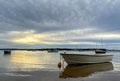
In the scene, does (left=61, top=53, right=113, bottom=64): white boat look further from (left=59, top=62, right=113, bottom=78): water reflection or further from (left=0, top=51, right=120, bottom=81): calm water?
(left=59, top=62, right=113, bottom=78): water reflection

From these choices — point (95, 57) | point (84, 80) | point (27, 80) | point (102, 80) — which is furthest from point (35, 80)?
point (95, 57)

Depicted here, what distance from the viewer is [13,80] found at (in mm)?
20062

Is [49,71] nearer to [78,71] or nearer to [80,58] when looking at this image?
[78,71]

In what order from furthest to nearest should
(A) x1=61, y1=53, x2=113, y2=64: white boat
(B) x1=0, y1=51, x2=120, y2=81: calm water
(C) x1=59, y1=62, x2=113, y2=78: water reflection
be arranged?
(A) x1=61, y1=53, x2=113, y2=64: white boat < (C) x1=59, y1=62, x2=113, y2=78: water reflection < (B) x1=0, y1=51, x2=120, y2=81: calm water

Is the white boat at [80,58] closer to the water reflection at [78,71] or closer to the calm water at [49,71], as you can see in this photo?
the calm water at [49,71]

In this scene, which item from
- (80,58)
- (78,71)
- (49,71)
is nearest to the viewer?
(49,71)

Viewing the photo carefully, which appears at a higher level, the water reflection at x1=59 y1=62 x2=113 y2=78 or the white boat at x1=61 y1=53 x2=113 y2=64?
the white boat at x1=61 y1=53 x2=113 y2=64

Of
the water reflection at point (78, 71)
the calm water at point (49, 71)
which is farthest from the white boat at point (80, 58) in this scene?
the water reflection at point (78, 71)

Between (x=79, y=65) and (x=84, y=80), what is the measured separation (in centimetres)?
1974

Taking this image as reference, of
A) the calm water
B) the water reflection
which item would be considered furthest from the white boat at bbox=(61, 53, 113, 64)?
the water reflection

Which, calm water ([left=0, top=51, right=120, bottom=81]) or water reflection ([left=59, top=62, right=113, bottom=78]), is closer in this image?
calm water ([left=0, top=51, right=120, bottom=81])

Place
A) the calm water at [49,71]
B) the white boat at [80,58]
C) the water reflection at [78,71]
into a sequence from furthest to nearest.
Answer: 1. the white boat at [80,58]
2. the water reflection at [78,71]
3. the calm water at [49,71]

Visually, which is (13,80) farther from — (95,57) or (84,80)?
(95,57)

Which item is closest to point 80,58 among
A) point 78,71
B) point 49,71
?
point 78,71
